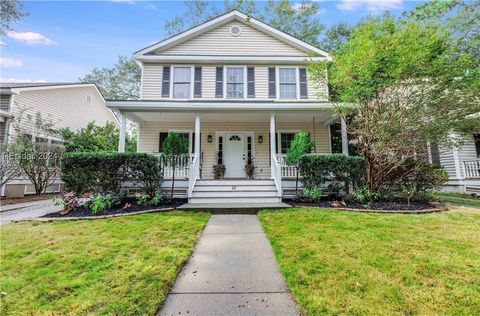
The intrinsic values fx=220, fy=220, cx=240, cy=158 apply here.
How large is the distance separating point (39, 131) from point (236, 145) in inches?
420

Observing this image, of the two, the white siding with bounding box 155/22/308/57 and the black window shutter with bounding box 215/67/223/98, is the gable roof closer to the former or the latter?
the white siding with bounding box 155/22/308/57

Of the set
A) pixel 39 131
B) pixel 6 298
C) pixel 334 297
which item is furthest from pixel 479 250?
pixel 39 131

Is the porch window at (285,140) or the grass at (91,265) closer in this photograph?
the grass at (91,265)

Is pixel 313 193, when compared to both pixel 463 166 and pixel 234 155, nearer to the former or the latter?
pixel 234 155

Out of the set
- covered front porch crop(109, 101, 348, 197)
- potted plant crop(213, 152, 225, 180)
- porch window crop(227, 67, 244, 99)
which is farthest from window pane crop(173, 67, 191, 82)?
potted plant crop(213, 152, 225, 180)

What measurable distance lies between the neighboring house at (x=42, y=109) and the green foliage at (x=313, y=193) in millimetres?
12572

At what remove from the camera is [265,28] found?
1098cm

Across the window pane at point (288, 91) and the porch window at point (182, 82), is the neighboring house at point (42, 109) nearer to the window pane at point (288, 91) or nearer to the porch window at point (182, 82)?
the porch window at point (182, 82)

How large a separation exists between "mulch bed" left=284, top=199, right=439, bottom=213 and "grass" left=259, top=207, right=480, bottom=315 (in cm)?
115

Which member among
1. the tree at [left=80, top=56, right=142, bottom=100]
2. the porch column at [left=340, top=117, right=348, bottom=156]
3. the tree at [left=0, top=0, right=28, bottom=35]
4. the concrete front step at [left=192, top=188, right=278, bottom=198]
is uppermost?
the tree at [left=80, top=56, right=142, bottom=100]

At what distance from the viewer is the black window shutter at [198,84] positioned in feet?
34.5

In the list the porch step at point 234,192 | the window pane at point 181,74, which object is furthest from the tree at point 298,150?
the window pane at point 181,74

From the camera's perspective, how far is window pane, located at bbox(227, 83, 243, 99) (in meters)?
10.6

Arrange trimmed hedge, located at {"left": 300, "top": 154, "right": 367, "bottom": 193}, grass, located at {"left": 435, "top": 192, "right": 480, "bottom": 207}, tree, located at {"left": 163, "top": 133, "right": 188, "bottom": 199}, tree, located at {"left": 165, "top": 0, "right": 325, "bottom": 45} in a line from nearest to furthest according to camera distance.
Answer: trimmed hedge, located at {"left": 300, "top": 154, "right": 367, "bottom": 193} < tree, located at {"left": 163, "top": 133, "right": 188, "bottom": 199} < grass, located at {"left": 435, "top": 192, "right": 480, "bottom": 207} < tree, located at {"left": 165, "top": 0, "right": 325, "bottom": 45}
